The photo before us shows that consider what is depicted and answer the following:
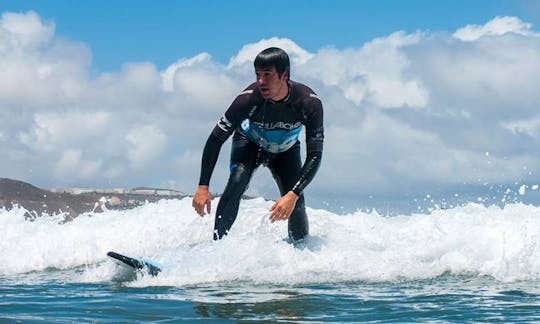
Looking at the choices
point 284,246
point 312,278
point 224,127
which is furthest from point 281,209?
point 284,246

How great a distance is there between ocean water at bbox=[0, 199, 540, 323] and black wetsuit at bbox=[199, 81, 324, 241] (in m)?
0.52

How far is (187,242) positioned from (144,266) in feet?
20.2

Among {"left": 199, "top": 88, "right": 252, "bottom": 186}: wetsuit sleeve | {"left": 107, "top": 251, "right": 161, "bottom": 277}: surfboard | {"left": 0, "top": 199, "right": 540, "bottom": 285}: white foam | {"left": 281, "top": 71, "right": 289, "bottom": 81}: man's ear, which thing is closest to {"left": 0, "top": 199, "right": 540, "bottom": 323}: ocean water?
{"left": 0, "top": 199, "right": 540, "bottom": 285}: white foam

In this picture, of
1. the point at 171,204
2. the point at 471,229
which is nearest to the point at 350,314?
the point at 471,229

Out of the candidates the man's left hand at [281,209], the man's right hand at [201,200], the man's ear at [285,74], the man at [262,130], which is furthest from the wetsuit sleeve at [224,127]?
the man's left hand at [281,209]

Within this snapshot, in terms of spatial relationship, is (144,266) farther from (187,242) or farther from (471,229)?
(187,242)

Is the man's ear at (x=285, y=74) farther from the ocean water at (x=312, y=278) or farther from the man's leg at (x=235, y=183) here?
the ocean water at (x=312, y=278)

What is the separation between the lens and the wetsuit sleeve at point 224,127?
8.52 meters

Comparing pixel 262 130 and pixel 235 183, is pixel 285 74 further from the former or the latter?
pixel 235 183

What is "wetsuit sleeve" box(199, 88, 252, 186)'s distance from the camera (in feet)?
27.9

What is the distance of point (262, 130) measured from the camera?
8.77 meters

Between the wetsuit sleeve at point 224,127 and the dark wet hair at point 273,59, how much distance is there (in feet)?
1.93

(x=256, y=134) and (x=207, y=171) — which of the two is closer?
(x=207, y=171)

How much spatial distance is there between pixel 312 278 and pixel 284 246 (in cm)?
83
